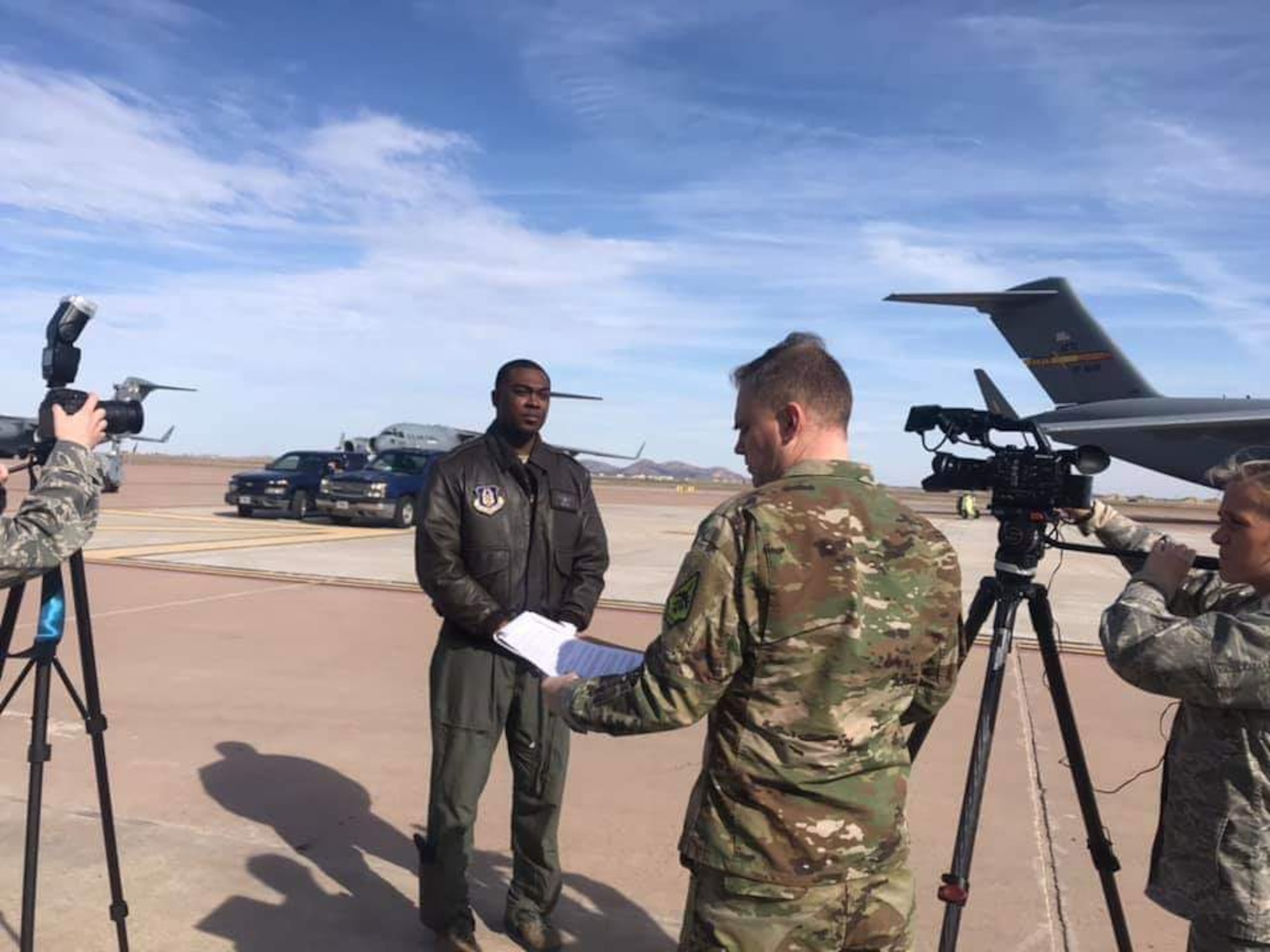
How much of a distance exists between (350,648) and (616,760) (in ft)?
11.0

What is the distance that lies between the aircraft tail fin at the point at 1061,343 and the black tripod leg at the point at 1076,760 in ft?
55.8

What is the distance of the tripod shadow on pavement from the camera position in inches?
132

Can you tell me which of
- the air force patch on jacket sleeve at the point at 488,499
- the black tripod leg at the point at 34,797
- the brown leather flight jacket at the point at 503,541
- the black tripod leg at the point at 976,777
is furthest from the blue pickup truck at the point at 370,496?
the black tripod leg at the point at 976,777

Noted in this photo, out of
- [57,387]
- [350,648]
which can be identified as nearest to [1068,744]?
[57,387]

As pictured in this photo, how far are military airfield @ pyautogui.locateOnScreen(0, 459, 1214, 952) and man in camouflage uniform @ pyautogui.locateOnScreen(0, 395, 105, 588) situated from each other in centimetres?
158

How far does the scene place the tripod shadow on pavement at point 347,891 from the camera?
3.36 meters

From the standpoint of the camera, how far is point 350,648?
310 inches

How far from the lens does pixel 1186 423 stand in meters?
17.1

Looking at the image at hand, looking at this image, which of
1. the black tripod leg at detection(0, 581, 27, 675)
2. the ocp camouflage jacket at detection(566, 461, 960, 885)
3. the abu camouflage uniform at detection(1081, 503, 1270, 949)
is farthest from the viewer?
the black tripod leg at detection(0, 581, 27, 675)

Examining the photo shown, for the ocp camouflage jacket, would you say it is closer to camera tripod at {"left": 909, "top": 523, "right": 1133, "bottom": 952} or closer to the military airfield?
camera tripod at {"left": 909, "top": 523, "right": 1133, "bottom": 952}

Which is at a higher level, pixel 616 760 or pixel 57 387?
pixel 57 387

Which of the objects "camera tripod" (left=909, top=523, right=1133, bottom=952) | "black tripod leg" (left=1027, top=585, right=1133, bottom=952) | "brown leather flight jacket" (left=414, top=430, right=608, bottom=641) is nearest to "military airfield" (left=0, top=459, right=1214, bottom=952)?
"black tripod leg" (left=1027, top=585, right=1133, bottom=952)

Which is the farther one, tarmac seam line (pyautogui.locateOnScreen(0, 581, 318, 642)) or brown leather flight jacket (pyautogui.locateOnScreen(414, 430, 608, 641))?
tarmac seam line (pyautogui.locateOnScreen(0, 581, 318, 642))

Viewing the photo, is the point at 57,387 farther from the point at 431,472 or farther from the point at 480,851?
the point at 480,851
